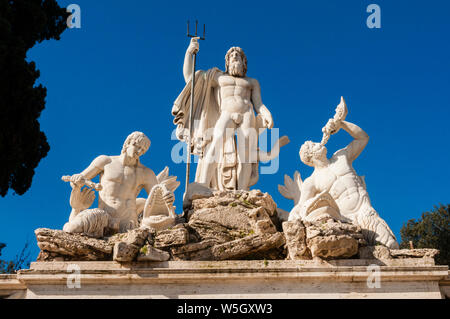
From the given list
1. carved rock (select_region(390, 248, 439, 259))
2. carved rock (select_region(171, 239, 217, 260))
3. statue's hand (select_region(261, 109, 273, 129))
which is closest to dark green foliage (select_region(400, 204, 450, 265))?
statue's hand (select_region(261, 109, 273, 129))

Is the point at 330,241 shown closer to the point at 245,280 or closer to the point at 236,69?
the point at 245,280

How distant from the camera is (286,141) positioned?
420 inches

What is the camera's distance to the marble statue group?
8375mm

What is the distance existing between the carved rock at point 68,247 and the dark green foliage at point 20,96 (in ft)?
18.1

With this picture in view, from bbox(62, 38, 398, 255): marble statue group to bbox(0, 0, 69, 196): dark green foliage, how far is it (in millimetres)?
4345

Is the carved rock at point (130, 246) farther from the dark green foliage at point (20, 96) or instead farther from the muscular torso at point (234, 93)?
the dark green foliage at point (20, 96)

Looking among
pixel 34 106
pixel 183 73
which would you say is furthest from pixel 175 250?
pixel 34 106

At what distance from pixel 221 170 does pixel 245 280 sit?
3.15m

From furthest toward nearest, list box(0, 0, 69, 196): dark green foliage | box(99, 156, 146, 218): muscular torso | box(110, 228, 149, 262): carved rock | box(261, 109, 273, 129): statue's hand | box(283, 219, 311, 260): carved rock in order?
1. box(0, 0, 69, 196): dark green foliage
2. box(261, 109, 273, 129): statue's hand
3. box(99, 156, 146, 218): muscular torso
4. box(283, 219, 311, 260): carved rock
5. box(110, 228, 149, 262): carved rock

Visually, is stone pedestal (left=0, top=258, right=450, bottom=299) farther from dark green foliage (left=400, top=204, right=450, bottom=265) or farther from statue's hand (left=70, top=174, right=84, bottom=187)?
dark green foliage (left=400, top=204, right=450, bottom=265)

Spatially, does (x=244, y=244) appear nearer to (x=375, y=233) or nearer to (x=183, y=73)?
(x=375, y=233)

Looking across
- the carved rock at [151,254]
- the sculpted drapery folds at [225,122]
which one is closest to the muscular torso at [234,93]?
the sculpted drapery folds at [225,122]

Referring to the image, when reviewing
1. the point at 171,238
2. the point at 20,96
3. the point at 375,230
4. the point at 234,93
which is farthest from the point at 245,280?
the point at 20,96
